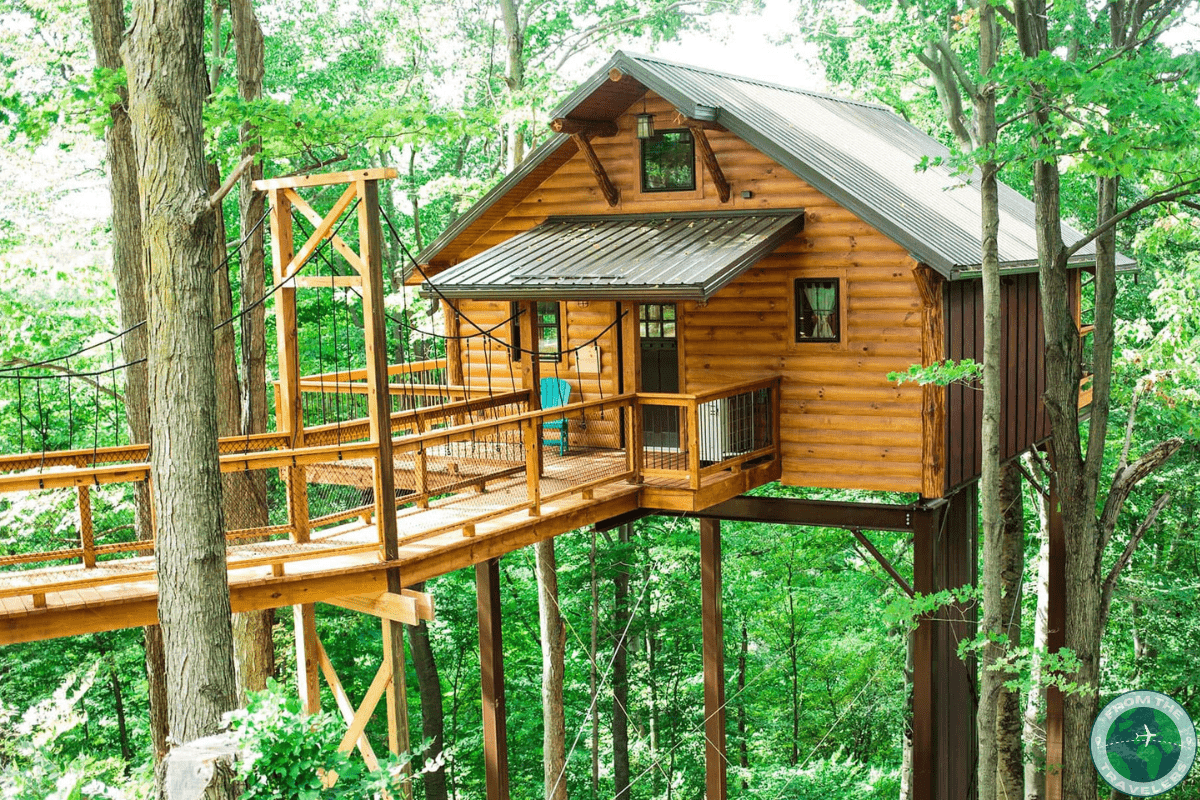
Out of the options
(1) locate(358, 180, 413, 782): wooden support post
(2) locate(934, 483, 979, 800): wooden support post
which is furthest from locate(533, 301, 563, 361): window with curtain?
(1) locate(358, 180, 413, 782): wooden support post

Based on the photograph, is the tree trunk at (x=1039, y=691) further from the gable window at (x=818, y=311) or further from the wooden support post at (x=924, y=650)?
the gable window at (x=818, y=311)

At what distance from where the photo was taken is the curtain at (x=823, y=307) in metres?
12.1

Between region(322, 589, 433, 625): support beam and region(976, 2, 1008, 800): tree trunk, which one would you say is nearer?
region(322, 589, 433, 625): support beam

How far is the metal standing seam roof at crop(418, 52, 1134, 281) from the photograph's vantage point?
1140 centimetres

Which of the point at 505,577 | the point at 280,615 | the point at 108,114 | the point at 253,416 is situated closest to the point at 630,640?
the point at 505,577

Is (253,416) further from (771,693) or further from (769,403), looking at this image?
(771,693)

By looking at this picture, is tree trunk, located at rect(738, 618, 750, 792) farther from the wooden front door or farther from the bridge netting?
the wooden front door

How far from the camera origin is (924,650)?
12000 millimetres

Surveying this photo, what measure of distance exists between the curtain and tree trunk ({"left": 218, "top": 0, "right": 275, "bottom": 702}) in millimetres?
6560

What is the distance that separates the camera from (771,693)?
2408 cm

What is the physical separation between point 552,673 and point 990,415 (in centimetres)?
877

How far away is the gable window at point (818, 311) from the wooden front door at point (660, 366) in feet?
5.41

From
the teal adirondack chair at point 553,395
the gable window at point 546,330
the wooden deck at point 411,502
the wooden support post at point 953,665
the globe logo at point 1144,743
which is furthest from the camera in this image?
the globe logo at point 1144,743

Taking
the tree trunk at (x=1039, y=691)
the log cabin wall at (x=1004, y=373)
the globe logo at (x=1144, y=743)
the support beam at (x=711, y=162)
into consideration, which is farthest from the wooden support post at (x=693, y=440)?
the tree trunk at (x=1039, y=691)
